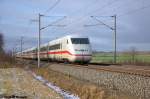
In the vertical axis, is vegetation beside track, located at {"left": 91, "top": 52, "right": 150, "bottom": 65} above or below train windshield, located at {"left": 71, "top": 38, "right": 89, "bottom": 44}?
below

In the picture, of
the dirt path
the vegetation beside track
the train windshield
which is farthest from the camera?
the vegetation beside track

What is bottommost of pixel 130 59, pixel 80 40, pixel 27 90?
pixel 27 90

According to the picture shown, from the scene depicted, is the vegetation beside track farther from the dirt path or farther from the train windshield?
the dirt path

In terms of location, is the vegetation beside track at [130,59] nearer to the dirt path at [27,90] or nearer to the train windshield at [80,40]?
the train windshield at [80,40]

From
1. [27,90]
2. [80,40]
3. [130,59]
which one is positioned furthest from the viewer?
[130,59]

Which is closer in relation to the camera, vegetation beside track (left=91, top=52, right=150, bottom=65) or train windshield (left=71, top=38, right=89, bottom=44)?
train windshield (left=71, top=38, right=89, bottom=44)

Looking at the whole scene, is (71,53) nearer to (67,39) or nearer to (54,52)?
(67,39)

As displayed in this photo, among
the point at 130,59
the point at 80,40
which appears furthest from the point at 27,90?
the point at 130,59

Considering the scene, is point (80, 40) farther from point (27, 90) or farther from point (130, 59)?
point (130, 59)

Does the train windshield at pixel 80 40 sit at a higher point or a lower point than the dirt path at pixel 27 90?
higher

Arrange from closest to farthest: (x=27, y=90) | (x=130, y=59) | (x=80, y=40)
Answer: (x=27, y=90)
(x=80, y=40)
(x=130, y=59)

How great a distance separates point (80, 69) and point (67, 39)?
39.7 ft

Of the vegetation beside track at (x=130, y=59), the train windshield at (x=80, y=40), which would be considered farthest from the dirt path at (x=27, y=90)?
the vegetation beside track at (x=130, y=59)

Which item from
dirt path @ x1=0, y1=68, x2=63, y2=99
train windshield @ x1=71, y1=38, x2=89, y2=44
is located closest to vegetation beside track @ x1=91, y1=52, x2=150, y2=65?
train windshield @ x1=71, y1=38, x2=89, y2=44
